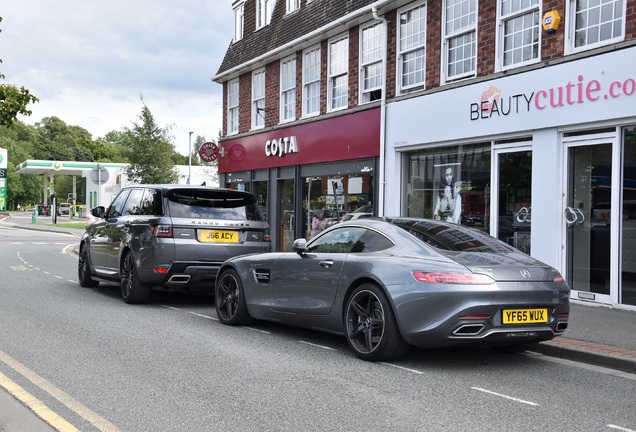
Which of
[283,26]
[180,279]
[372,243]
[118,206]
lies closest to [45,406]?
[372,243]

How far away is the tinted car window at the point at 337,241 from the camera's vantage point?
699cm

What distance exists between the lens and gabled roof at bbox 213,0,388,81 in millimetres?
16422

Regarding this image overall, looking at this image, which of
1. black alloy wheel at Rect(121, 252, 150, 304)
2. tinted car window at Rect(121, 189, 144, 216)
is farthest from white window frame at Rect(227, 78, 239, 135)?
black alloy wheel at Rect(121, 252, 150, 304)

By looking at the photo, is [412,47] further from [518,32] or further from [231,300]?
[231,300]

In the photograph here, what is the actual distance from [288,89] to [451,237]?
1295cm

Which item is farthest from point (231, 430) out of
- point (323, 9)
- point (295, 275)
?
point (323, 9)

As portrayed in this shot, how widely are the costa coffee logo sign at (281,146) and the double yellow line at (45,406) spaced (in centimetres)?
1283

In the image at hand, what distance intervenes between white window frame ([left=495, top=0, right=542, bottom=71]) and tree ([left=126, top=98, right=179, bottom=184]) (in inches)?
805

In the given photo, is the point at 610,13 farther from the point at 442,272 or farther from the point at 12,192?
the point at 12,192

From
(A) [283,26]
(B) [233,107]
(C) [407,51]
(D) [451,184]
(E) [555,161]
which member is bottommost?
(D) [451,184]

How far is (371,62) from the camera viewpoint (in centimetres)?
1554

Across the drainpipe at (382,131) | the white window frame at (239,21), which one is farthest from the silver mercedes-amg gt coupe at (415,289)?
the white window frame at (239,21)

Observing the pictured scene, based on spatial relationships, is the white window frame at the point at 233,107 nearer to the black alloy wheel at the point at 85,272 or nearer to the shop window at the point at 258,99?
the shop window at the point at 258,99

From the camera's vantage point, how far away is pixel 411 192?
570 inches
